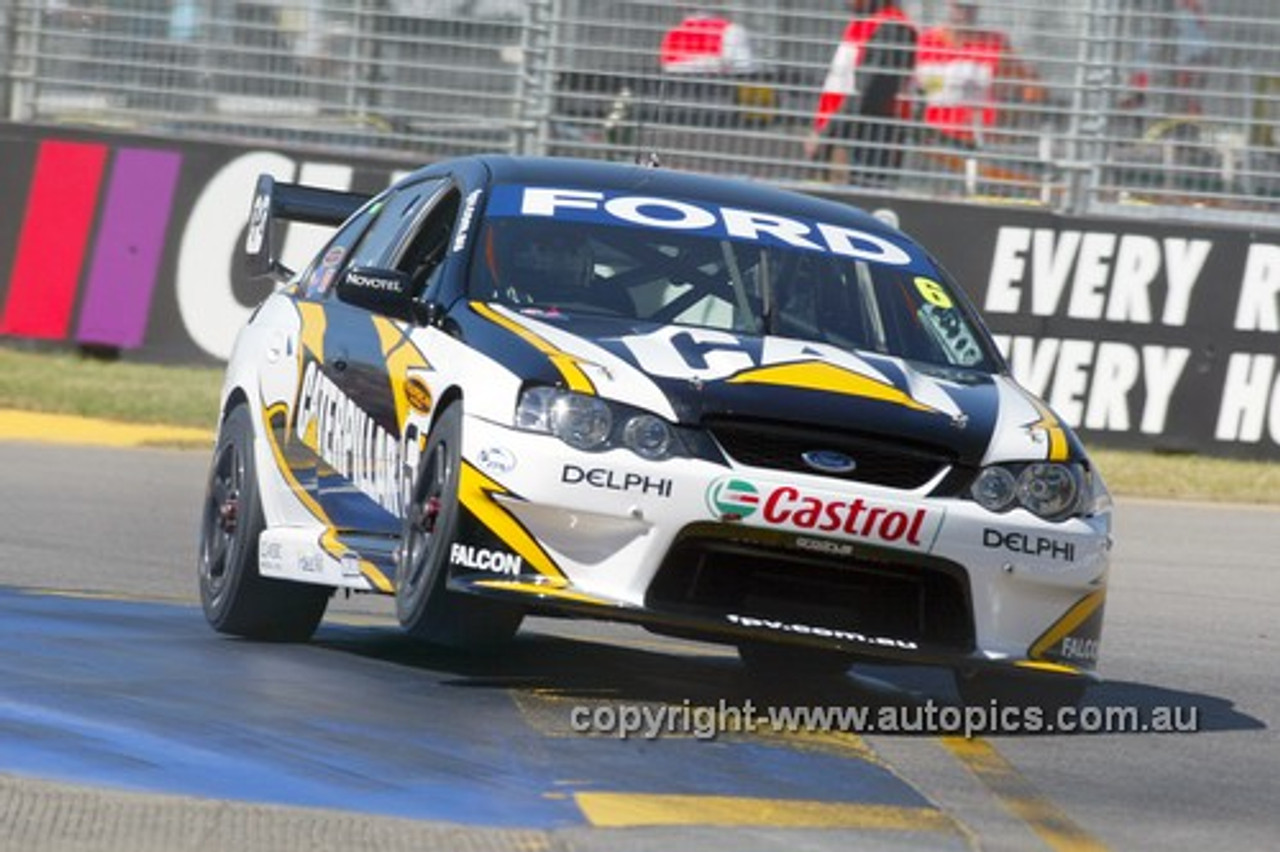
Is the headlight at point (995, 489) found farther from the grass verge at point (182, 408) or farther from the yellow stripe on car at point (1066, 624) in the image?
the grass verge at point (182, 408)

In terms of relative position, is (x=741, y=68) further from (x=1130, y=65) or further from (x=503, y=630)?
(x=503, y=630)

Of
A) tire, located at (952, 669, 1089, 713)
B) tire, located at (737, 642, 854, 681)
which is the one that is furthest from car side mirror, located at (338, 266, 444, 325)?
tire, located at (952, 669, 1089, 713)

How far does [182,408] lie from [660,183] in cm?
857

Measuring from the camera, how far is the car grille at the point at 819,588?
7.45 meters

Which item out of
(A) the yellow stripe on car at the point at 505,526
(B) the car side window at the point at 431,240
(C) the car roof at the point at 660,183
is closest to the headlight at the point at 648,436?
(A) the yellow stripe on car at the point at 505,526

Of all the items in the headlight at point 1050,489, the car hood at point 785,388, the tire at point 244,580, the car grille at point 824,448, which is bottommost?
the tire at point 244,580

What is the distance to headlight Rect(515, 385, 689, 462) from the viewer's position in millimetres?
7434

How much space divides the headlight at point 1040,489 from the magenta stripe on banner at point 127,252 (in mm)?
11672

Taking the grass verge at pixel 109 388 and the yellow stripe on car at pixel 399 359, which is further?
the grass verge at pixel 109 388

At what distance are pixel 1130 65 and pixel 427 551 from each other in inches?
448

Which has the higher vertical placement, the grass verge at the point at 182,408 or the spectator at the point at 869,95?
the spectator at the point at 869,95

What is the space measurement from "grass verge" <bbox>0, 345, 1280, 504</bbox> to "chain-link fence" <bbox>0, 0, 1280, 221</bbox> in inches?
67.4

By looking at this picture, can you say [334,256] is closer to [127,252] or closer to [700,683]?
[700,683]

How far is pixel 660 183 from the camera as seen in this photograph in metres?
9.10
